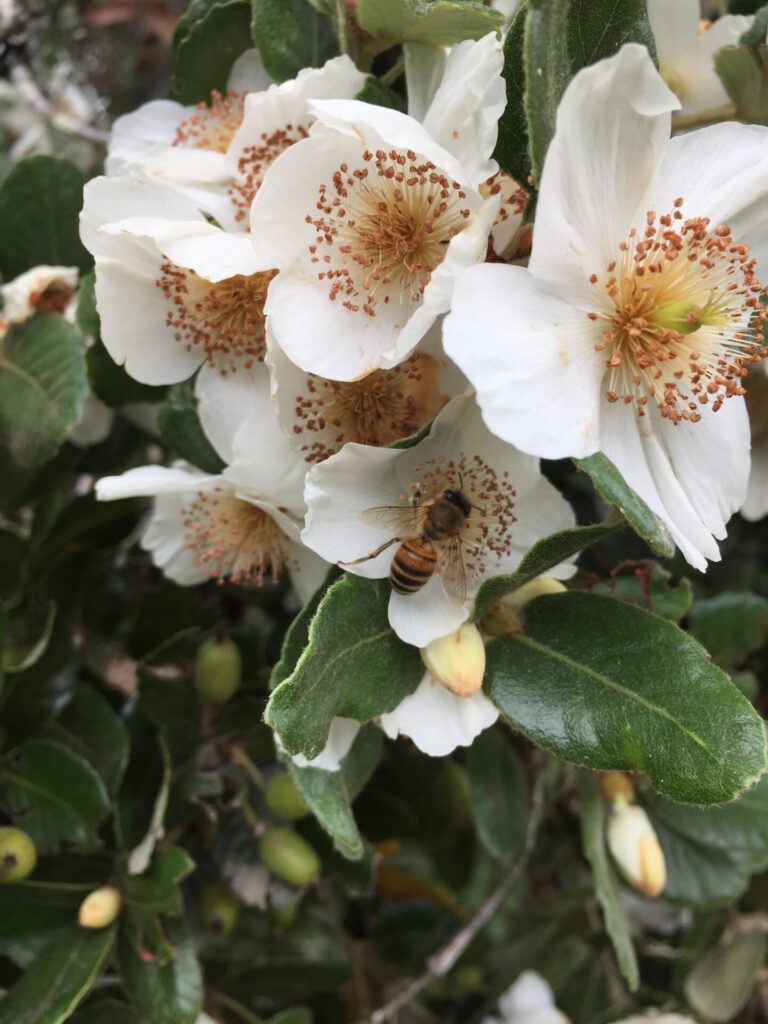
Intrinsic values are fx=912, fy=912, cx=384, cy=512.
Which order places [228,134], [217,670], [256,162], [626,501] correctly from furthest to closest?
1. [217,670]
2. [228,134]
3. [256,162]
4. [626,501]

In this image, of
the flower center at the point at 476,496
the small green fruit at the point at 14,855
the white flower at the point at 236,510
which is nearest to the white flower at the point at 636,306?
the flower center at the point at 476,496

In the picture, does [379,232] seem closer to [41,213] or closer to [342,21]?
[342,21]

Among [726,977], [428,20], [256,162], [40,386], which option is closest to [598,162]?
[428,20]

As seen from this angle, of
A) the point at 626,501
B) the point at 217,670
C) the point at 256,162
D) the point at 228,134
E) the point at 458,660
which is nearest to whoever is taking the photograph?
the point at 626,501

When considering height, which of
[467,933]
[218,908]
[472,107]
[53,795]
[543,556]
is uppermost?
[472,107]

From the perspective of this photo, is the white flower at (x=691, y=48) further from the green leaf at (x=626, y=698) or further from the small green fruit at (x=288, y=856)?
the small green fruit at (x=288, y=856)

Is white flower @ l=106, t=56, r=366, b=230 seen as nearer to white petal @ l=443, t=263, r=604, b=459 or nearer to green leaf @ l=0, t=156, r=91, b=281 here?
green leaf @ l=0, t=156, r=91, b=281
